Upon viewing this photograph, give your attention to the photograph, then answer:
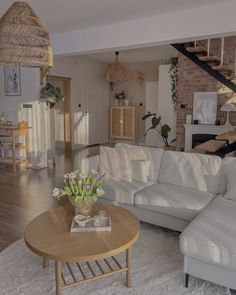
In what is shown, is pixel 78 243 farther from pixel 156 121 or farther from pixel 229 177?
pixel 156 121

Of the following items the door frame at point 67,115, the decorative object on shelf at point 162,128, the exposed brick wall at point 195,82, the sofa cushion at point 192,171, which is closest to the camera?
the sofa cushion at point 192,171

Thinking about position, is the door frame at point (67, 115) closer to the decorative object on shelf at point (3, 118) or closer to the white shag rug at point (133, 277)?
the decorative object on shelf at point (3, 118)

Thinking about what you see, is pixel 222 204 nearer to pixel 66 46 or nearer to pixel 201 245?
pixel 201 245

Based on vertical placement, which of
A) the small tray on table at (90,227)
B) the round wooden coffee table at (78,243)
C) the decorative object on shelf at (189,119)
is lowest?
the round wooden coffee table at (78,243)

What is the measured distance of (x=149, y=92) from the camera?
824 centimetres

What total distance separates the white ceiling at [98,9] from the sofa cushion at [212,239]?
2.53 metres

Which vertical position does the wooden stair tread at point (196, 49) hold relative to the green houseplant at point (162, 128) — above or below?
above

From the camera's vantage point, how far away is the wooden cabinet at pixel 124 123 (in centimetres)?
868

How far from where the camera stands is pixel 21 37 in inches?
80.2

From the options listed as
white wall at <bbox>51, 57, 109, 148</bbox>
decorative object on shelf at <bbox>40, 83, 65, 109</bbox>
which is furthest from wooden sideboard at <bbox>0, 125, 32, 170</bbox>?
white wall at <bbox>51, 57, 109, 148</bbox>

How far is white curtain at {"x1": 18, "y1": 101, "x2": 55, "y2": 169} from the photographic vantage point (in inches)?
231

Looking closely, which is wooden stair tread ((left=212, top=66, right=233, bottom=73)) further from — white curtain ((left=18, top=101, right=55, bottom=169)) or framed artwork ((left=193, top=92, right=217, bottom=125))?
white curtain ((left=18, top=101, right=55, bottom=169))

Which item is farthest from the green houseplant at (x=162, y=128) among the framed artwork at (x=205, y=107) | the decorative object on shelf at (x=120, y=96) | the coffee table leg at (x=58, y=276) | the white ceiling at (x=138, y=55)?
the coffee table leg at (x=58, y=276)

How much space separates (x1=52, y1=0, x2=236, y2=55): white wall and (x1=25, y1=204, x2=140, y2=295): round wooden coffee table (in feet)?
8.28
